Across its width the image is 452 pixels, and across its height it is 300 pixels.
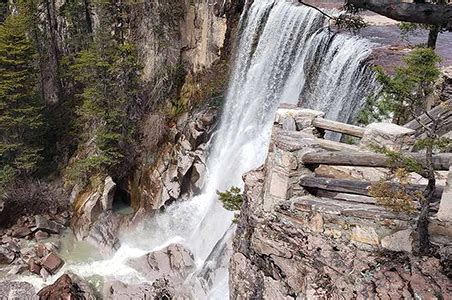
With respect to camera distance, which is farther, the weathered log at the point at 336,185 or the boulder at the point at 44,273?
the boulder at the point at 44,273

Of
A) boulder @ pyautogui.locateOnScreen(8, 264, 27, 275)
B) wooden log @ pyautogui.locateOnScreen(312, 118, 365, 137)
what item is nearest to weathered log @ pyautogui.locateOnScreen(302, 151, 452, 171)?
wooden log @ pyautogui.locateOnScreen(312, 118, 365, 137)

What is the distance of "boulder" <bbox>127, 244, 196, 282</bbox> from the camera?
46.3 ft

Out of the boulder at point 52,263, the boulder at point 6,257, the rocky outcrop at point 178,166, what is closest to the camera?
the boulder at point 52,263

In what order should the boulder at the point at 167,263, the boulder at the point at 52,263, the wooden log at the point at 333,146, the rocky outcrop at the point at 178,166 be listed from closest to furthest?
the wooden log at the point at 333,146 < the boulder at the point at 167,263 < the boulder at the point at 52,263 < the rocky outcrop at the point at 178,166

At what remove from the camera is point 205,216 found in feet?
52.5

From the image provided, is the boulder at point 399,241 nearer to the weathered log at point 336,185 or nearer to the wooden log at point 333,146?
the weathered log at point 336,185

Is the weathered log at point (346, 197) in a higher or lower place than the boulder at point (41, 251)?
higher

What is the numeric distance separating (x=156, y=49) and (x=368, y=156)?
1588 centimetres

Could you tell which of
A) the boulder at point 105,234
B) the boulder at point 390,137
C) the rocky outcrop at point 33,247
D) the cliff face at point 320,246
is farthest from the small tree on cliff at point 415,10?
the rocky outcrop at point 33,247

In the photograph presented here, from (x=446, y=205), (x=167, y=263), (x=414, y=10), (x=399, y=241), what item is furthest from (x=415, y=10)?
(x=167, y=263)

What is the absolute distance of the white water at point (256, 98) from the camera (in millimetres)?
12398

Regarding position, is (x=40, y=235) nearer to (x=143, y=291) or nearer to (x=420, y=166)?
(x=143, y=291)

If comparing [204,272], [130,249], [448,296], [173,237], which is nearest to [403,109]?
[448,296]

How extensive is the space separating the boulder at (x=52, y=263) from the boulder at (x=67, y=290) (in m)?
1.41
